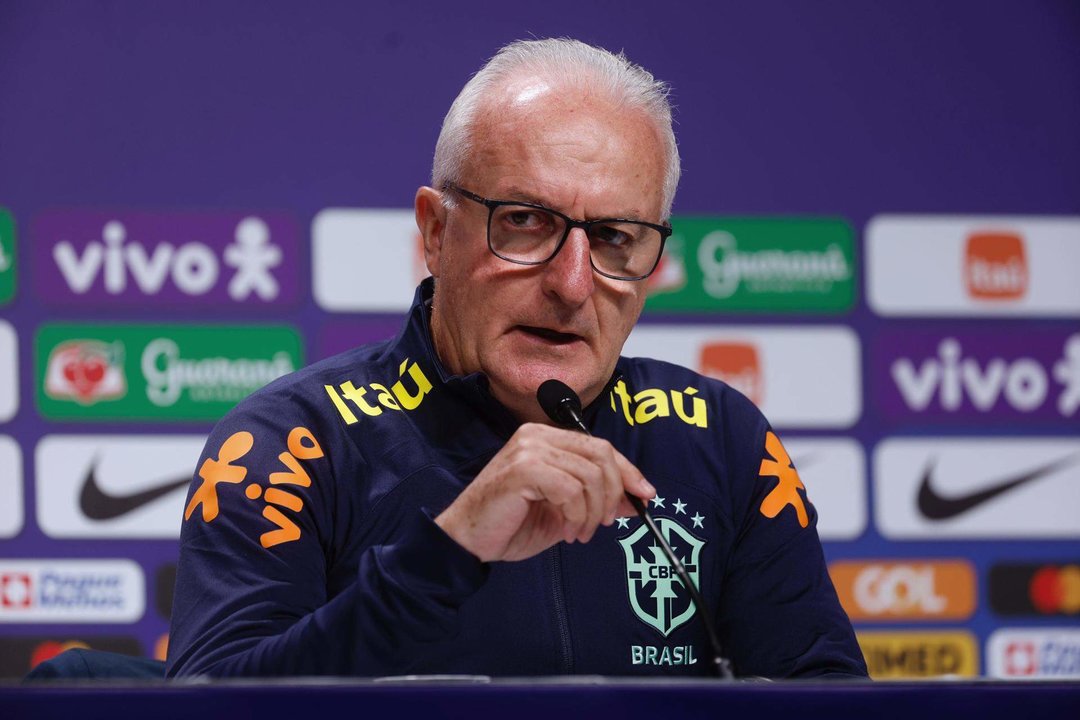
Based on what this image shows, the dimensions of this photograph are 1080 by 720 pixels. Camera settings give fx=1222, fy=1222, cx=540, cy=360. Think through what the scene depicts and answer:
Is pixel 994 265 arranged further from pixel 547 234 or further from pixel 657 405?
pixel 547 234

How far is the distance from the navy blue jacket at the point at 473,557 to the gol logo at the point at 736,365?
1.23m

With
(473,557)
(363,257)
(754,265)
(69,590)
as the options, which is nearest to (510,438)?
(473,557)

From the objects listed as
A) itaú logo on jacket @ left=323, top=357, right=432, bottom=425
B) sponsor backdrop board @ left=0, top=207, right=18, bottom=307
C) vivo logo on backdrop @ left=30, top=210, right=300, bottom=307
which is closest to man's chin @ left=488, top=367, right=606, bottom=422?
itaú logo on jacket @ left=323, top=357, right=432, bottom=425

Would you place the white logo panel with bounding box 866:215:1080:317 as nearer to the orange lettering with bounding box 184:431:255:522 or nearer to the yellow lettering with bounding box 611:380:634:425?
the yellow lettering with bounding box 611:380:634:425

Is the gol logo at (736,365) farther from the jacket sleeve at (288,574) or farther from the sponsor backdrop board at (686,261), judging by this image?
the jacket sleeve at (288,574)

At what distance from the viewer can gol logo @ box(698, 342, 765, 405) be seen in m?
2.93

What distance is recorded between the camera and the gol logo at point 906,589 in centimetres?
294

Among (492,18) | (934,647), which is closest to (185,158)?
(492,18)

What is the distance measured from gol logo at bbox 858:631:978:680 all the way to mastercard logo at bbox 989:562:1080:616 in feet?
0.41

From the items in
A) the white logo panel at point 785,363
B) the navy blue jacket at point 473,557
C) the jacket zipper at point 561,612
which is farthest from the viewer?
the white logo panel at point 785,363

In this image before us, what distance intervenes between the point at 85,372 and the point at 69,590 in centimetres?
50

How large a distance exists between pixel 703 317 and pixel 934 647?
986 millimetres

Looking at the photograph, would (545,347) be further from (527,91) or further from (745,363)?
(745,363)

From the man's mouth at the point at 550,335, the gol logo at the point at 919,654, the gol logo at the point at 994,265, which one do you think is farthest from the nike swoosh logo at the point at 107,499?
the gol logo at the point at 994,265
